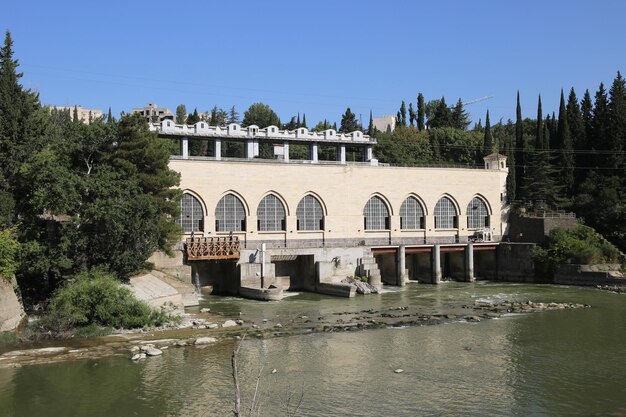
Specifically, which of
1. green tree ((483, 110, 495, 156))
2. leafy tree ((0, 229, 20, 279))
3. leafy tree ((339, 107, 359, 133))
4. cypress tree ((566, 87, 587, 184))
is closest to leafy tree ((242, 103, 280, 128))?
leafy tree ((339, 107, 359, 133))

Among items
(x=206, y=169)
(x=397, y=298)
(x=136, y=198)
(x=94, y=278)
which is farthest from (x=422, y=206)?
(x=94, y=278)

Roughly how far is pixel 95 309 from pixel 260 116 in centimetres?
6859

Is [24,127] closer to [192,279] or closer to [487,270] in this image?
[192,279]

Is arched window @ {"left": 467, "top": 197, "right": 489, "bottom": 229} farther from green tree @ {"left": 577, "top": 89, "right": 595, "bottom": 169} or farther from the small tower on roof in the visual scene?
green tree @ {"left": 577, "top": 89, "right": 595, "bottom": 169}

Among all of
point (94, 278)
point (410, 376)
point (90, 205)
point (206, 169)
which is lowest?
point (410, 376)

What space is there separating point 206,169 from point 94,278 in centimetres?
1395

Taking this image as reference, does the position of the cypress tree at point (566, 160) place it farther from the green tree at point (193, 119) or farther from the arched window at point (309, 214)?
the green tree at point (193, 119)

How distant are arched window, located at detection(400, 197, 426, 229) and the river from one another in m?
19.3

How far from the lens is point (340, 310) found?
106 ft

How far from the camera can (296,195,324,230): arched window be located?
43.5 m

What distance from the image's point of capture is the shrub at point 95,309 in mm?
24656

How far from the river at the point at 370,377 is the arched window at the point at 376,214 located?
60.3ft

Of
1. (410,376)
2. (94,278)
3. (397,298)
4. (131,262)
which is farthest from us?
(397,298)

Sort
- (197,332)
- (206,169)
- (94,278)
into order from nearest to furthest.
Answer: (197,332), (94,278), (206,169)
